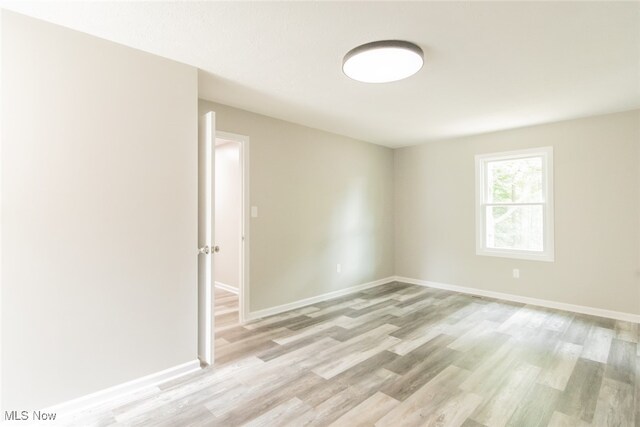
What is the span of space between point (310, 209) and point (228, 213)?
151 cm

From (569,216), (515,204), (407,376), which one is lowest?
(407,376)

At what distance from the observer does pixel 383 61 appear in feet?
7.31

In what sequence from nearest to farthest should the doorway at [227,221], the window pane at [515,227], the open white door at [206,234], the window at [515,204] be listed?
the open white door at [206,234]
the window at [515,204]
the window pane at [515,227]
the doorway at [227,221]

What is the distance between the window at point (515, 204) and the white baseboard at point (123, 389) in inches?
166

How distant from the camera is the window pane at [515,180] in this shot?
167 inches

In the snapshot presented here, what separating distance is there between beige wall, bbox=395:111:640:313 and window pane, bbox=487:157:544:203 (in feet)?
0.73

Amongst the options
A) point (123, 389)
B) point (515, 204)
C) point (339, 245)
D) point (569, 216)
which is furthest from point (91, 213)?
point (569, 216)

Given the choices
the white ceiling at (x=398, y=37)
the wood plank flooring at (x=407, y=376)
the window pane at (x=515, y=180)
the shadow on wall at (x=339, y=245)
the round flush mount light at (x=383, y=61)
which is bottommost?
the wood plank flooring at (x=407, y=376)

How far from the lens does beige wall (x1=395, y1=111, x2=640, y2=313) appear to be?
11.7 feet

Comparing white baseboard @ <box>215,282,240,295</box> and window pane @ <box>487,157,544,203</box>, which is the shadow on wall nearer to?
white baseboard @ <box>215,282,240,295</box>

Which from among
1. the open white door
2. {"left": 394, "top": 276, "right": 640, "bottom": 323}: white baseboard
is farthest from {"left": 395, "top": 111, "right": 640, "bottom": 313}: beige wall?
the open white door

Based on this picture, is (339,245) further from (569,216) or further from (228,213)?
(569,216)

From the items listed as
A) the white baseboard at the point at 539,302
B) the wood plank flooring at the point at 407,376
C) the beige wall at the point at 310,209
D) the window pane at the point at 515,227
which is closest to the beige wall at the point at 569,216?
the white baseboard at the point at 539,302

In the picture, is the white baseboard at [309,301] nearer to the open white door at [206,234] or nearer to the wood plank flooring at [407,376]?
the wood plank flooring at [407,376]
